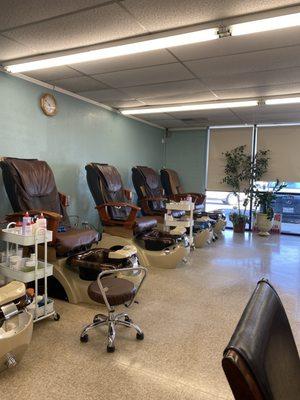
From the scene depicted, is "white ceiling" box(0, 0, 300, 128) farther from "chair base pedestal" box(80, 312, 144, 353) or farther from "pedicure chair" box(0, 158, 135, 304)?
"chair base pedestal" box(80, 312, 144, 353)

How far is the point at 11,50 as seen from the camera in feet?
9.82

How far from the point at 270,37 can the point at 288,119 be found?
155 inches

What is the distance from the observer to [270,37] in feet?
8.38

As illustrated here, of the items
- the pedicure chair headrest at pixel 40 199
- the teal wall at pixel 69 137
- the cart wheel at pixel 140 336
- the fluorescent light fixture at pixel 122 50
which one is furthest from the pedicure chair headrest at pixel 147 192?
the cart wheel at pixel 140 336

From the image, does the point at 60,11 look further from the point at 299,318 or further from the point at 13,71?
the point at 299,318

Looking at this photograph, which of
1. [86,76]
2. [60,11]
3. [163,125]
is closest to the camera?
[60,11]

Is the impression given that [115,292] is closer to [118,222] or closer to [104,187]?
[118,222]

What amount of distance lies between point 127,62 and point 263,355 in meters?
3.17

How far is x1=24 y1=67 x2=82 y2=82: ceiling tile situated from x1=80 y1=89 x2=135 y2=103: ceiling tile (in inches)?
26.6

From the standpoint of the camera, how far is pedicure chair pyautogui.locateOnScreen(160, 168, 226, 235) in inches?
233

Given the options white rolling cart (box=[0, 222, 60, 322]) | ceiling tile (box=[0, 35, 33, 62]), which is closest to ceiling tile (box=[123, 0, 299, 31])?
ceiling tile (box=[0, 35, 33, 62])

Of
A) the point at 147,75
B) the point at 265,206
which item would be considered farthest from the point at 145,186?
the point at 265,206

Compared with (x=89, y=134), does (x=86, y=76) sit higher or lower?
higher

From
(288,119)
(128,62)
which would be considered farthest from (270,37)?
(288,119)
